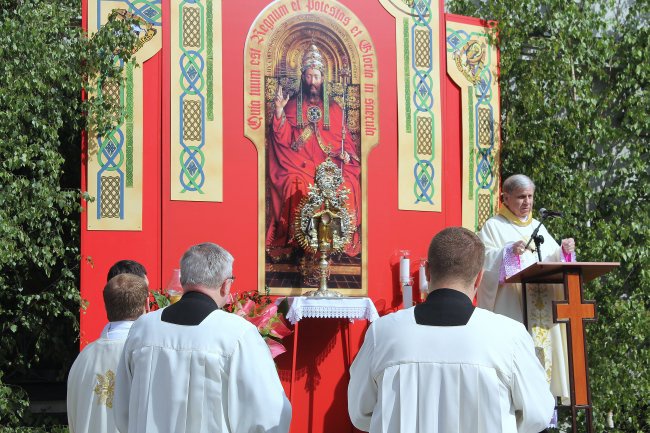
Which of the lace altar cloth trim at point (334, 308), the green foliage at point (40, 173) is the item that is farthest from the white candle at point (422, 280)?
the green foliage at point (40, 173)

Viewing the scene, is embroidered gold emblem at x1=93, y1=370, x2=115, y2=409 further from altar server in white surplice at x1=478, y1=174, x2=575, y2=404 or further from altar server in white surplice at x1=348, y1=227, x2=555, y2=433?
altar server in white surplice at x1=478, y1=174, x2=575, y2=404

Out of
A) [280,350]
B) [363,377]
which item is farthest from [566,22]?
[363,377]

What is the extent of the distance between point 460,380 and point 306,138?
561 centimetres

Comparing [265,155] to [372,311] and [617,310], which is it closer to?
[372,311]

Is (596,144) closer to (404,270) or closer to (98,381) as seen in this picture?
(404,270)

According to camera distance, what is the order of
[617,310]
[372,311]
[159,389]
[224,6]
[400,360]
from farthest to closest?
[617,310]
[224,6]
[372,311]
[159,389]
[400,360]

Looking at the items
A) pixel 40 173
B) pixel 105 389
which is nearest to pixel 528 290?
pixel 105 389

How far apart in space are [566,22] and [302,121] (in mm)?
3050

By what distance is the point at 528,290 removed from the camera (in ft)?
25.5

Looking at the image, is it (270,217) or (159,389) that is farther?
(270,217)

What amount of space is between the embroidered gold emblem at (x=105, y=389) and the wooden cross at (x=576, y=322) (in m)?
3.18

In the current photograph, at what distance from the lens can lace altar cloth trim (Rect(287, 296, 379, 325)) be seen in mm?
8500

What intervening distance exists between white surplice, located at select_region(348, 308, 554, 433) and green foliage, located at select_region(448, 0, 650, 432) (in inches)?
235

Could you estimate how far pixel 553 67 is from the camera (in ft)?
33.0
